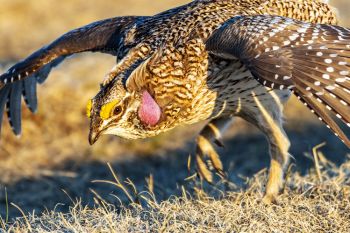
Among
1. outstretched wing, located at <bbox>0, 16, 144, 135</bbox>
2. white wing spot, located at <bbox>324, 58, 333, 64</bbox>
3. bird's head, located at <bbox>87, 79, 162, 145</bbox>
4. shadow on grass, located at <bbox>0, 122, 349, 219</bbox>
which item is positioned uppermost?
outstretched wing, located at <bbox>0, 16, 144, 135</bbox>

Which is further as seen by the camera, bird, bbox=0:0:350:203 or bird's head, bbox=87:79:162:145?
bird's head, bbox=87:79:162:145

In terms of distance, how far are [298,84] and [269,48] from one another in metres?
0.27

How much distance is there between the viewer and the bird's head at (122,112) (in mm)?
4664

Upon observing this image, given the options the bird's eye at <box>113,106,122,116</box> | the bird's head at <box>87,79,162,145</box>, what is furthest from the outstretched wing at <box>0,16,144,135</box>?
the bird's eye at <box>113,106,122,116</box>

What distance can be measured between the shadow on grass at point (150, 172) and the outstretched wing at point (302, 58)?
5.37 ft

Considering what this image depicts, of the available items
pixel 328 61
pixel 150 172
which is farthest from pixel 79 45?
pixel 328 61

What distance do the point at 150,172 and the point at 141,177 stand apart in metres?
0.12

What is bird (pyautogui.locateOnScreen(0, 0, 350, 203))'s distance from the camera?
4312 mm

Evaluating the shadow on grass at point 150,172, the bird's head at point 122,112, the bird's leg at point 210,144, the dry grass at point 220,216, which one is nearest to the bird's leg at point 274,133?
the dry grass at point 220,216

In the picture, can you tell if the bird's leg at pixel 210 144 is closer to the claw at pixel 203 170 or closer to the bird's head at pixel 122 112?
the claw at pixel 203 170

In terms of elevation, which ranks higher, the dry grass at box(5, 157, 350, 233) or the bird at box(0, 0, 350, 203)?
the bird at box(0, 0, 350, 203)

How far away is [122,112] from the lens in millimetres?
4762

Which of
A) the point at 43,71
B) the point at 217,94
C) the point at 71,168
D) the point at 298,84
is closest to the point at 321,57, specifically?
the point at 298,84

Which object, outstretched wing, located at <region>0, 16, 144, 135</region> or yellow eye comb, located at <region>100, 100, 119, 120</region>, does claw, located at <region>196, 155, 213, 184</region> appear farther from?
yellow eye comb, located at <region>100, 100, 119, 120</region>
